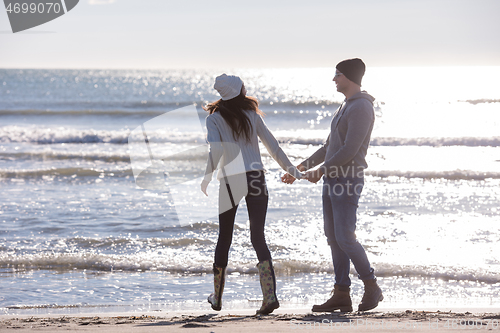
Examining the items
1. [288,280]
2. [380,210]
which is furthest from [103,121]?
[288,280]

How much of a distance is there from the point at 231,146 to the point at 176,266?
2.31 metres

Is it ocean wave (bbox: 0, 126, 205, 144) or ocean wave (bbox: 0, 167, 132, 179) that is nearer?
ocean wave (bbox: 0, 167, 132, 179)

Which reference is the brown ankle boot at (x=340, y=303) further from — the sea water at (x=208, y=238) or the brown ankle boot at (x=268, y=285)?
the sea water at (x=208, y=238)

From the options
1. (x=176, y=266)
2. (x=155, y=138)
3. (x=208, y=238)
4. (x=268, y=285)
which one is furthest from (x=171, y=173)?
(x=268, y=285)

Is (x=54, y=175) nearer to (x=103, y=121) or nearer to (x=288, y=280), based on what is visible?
(x=288, y=280)

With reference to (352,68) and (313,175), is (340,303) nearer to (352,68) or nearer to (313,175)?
(313,175)

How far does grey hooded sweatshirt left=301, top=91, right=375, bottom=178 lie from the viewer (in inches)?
132

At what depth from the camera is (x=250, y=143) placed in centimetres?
339

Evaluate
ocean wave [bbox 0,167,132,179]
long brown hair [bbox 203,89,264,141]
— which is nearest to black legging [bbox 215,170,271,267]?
long brown hair [bbox 203,89,264,141]

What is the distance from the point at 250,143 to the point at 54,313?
86.4 inches

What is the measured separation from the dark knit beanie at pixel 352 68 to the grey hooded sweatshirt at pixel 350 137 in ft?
0.39

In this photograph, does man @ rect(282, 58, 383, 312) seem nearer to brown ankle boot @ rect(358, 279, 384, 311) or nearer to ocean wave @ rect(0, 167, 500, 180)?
brown ankle boot @ rect(358, 279, 384, 311)

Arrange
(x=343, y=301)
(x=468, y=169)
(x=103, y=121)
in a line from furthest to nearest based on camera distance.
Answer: (x=103, y=121) → (x=468, y=169) → (x=343, y=301)

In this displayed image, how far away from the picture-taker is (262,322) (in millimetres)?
3199
